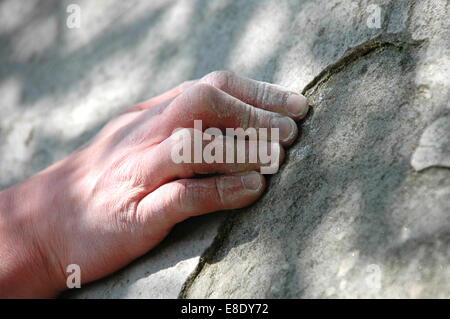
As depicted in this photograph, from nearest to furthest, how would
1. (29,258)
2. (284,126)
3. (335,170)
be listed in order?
1. (335,170)
2. (284,126)
3. (29,258)

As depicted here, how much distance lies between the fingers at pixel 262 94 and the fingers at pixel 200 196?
0.21m

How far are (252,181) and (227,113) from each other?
0.65ft

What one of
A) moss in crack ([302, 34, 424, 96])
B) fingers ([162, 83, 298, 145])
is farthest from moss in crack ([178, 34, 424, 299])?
fingers ([162, 83, 298, 145])

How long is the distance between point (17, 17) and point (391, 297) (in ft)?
8.69

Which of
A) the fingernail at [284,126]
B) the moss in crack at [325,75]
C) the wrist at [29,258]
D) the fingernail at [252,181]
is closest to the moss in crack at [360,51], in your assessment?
the moss in crack at [325,75]

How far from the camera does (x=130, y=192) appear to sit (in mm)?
1265

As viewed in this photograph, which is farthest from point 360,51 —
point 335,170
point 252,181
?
point 252,181

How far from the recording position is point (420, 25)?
118 cm

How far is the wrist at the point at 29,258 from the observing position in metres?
1.38

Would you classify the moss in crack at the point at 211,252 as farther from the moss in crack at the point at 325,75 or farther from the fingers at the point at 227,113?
the fingers at the point at 227,113

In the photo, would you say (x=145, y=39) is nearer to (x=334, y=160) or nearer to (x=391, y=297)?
(x=334, y=160)

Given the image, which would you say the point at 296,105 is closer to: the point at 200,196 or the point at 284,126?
the point at 284,126

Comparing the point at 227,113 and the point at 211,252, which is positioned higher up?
the point at 227,113
